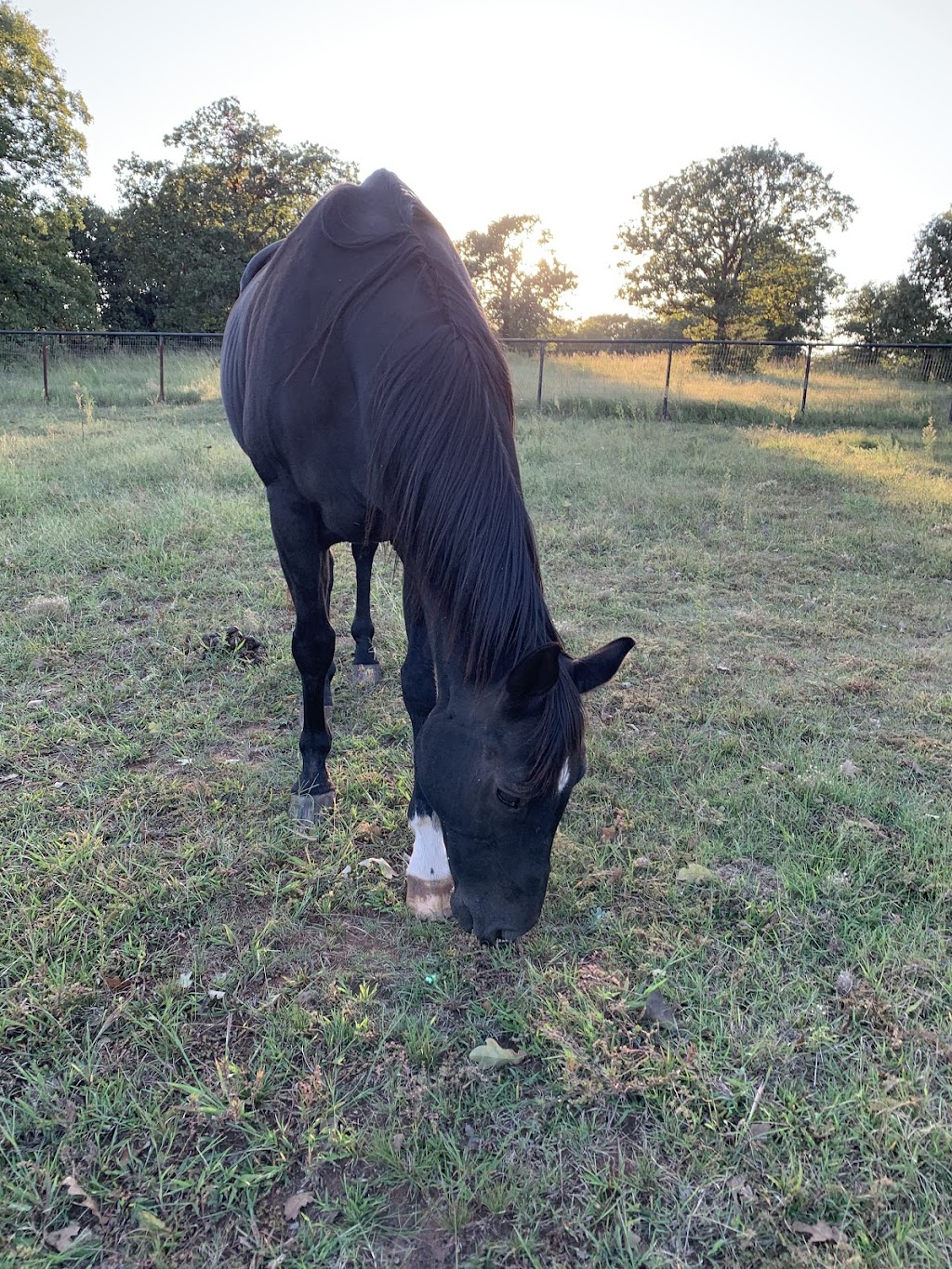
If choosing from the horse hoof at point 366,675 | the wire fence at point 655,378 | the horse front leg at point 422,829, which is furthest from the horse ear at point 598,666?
the wire fence at point 655,378

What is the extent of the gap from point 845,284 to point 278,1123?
37.5 meters

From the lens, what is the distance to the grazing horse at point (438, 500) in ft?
5.47

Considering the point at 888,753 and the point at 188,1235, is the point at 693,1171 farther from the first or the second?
the point at 888,753

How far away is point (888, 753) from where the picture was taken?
3.00m

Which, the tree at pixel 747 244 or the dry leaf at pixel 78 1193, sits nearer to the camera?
the dry leaf at pixel 78 1193

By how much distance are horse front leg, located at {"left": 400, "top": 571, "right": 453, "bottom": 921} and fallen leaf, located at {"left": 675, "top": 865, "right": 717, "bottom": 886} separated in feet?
2.48

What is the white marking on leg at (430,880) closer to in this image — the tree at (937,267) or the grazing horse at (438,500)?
the grazing horse at (438,500)

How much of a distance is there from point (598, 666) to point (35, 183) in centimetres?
2801

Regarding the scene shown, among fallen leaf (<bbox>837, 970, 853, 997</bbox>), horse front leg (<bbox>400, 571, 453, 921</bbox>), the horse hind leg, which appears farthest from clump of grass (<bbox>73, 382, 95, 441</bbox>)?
fallen leaf (<bbox>837, 970, 853, 997</bbox>)

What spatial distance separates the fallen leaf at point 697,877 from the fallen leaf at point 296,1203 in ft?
4.45

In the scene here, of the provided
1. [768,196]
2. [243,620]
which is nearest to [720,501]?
[243,620]

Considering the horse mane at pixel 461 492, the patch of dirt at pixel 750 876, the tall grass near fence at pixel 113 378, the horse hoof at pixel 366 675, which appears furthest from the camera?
the tall grass near fence at pixel 113 378

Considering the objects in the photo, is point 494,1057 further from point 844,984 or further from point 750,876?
point 750,876

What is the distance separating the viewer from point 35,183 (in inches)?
854
